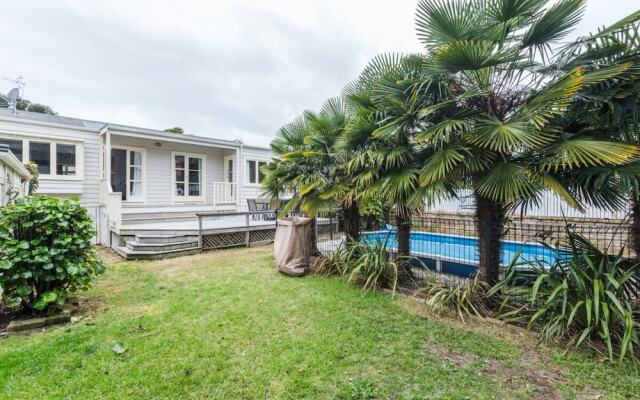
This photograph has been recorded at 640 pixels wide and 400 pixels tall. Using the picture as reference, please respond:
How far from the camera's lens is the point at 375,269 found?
181 inches

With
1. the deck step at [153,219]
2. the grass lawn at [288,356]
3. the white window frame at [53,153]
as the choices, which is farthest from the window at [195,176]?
the grass lawn at [288,356]

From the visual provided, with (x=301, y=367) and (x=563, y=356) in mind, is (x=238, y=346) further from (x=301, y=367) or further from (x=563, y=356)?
(x=563, y=356)

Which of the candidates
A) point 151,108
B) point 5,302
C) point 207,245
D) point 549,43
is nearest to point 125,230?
point 207,245

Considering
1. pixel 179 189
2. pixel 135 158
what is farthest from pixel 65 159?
pixel 179 189

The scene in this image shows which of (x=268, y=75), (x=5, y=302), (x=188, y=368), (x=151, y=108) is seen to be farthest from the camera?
(x=151, y=108)

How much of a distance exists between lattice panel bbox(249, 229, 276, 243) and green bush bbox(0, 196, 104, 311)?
17.1ft

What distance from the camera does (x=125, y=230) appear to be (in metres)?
7.82

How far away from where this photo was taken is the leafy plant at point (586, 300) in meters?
2.57

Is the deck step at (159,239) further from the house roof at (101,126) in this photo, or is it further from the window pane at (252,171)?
the window pane at (252,171)

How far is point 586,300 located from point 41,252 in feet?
19.7

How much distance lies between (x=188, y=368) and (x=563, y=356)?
3422 millimetres

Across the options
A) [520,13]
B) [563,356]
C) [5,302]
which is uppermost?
[520,13]

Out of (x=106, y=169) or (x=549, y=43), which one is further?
(x=106, y=169)

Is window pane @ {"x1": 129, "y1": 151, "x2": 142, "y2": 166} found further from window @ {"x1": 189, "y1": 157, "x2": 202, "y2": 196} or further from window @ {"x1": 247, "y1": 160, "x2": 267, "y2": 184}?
window @ {"x1": 247, "y1": 160, "x2": 267, "y2": 184}
